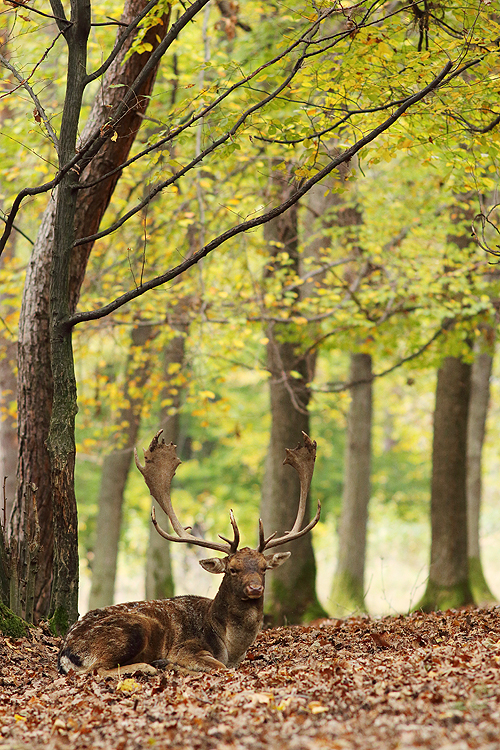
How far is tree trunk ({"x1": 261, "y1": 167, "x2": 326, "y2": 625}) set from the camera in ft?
37.9

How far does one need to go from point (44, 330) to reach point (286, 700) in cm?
495

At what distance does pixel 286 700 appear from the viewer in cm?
490

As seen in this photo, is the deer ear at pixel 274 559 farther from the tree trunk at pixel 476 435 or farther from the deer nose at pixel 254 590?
the tree trunk at pixel 476 435

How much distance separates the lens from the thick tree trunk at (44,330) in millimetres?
8336

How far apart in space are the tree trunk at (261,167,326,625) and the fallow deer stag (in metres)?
3.89

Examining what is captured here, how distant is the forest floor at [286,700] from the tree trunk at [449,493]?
5.14 m

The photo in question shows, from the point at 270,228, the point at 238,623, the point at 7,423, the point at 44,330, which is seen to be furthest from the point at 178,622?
the point at 7,423

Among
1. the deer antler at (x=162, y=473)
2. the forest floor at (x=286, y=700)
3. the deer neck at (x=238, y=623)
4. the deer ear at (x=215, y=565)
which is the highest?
the deer antler at (x=162, y=473)

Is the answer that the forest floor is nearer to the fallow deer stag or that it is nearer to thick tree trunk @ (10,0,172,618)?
the fallow deer stag

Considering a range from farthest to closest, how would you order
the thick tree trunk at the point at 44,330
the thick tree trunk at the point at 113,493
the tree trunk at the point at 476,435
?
1. the tree trunk at the point at 476,435
2. the thick tree trunk at the point at 113,493
3. the thick tree trunk at the point at 44,330

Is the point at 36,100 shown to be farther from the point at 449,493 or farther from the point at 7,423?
the point at 7,423

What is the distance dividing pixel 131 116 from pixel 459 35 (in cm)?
362

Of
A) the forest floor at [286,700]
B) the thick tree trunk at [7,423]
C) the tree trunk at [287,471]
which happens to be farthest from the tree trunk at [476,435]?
the forest floor at [286,700]

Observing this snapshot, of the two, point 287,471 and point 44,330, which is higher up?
point 44,330
